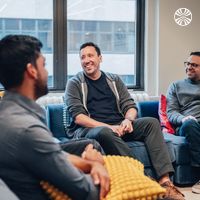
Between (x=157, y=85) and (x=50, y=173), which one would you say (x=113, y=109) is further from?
(x=50, y=173)

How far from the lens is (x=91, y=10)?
4273 mm

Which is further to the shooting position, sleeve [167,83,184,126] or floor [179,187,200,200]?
sleeve [167,83,184,126]

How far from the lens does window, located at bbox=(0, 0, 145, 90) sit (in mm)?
4062

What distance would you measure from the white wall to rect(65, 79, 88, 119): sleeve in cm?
133

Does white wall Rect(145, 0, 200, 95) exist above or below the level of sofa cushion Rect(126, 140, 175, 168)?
above

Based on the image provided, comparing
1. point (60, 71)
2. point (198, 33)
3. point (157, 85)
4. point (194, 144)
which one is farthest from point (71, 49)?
point (194, 144)

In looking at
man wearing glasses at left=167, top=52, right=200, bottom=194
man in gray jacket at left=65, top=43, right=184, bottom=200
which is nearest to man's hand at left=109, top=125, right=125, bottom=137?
man in gray jacket at left=65, top=43, right=184, bottom=200

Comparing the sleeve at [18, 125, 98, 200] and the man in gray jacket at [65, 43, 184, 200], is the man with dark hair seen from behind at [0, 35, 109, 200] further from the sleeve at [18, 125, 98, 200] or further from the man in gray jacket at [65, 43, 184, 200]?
the man in gray jacket at [65, 43, 184, 200]

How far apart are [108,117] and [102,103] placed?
13cm

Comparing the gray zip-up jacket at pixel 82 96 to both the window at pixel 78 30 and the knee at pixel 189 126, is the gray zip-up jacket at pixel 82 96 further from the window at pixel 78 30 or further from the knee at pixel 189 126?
the window at pixel 78 30

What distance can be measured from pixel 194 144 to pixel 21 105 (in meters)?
2.21

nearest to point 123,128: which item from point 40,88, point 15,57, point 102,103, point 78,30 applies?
point 102,103

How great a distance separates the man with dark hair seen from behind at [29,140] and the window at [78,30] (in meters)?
2.78

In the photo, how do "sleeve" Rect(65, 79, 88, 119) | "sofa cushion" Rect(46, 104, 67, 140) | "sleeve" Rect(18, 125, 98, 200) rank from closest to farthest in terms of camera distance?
"sleeve" Rect(18, 125, 98, 200) → "sleeve" Rect(65, 79, 88, 119) → "sofa cushion" Rect(46, 104, 67, 140)
